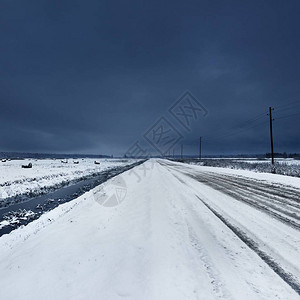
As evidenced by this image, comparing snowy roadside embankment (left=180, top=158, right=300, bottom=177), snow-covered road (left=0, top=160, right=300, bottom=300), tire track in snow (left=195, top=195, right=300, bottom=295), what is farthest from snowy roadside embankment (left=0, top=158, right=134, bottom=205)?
snowy roadside embankment (left=180, top=158, right=300, bottom=177)

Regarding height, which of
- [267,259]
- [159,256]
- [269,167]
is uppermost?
[269,167]

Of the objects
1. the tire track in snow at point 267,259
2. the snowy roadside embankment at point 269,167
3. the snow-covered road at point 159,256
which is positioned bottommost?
the snow-covered road at point 159,256

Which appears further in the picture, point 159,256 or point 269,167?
point 269,167

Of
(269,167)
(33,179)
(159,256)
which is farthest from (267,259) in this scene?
(269,167)

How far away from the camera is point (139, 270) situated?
3.87 m

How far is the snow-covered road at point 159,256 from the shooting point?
3.29m

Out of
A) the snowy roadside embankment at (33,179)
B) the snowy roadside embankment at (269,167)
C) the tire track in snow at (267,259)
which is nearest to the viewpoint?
the tire track in snow at (267,259)

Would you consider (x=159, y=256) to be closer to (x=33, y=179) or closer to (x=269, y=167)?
(x=33, y=179)

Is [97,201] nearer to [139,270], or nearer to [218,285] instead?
[139,270]

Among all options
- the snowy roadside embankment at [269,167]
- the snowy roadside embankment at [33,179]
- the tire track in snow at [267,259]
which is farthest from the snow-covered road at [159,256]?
the snowy roadside embankment at [269,167]

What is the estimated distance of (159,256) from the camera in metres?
4.36

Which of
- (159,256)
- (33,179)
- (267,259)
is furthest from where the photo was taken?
(33,179)

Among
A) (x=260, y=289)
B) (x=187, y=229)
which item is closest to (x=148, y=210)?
(x=187, y=229)

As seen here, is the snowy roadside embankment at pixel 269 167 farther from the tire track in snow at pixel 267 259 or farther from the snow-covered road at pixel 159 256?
the tire track in snow at pixel 267 259
